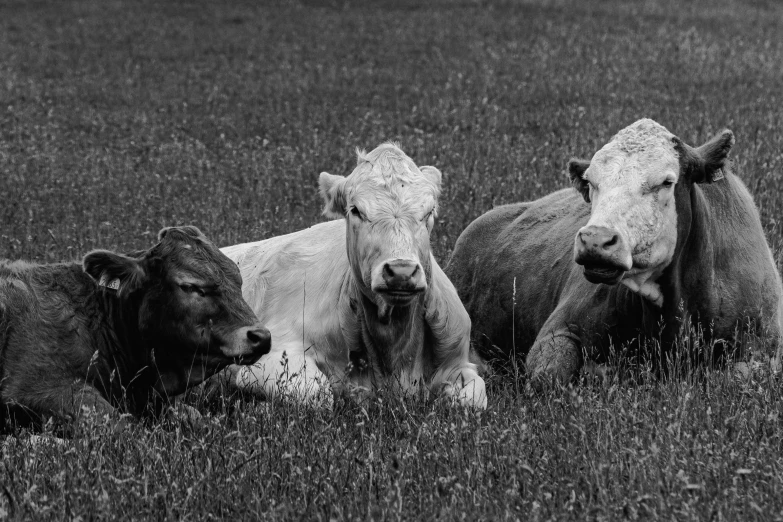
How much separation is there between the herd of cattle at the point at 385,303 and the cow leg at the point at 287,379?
0.8 inches

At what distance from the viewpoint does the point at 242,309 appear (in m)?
7.39

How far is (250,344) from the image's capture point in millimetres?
7086

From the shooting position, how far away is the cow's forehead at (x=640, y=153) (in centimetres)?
760

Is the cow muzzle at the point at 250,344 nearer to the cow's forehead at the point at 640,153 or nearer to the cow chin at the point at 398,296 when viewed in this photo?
the cow chin at the point at 398,296

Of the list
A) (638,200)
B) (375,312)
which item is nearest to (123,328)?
(375,312)

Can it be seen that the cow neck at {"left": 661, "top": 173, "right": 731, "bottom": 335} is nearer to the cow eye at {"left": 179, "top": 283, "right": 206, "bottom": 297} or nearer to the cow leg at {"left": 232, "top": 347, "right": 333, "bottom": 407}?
the cow leg at {"left": 232, "top": 347, "right": 333, "bottom": 407}

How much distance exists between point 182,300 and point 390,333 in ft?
4.82

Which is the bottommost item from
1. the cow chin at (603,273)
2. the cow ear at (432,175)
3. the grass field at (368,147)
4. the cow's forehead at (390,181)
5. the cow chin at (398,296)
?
the grass field at (368,147)

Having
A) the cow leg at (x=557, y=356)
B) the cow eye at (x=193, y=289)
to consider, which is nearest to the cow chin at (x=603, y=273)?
the cow leg at (x=557, y=356)

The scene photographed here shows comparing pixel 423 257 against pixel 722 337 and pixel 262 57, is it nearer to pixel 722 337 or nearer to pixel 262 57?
pixel 722 337

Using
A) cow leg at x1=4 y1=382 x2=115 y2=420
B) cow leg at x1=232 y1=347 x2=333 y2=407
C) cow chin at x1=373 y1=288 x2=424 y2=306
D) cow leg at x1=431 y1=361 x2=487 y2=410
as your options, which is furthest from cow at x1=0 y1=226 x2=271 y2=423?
cow leg at x1=431 y1=361 x2=487 y2=410

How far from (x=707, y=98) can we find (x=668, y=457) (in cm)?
1447

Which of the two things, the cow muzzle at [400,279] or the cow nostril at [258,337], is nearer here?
the cow muzzle at [400,279]

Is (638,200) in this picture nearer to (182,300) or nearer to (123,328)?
(182,300)
